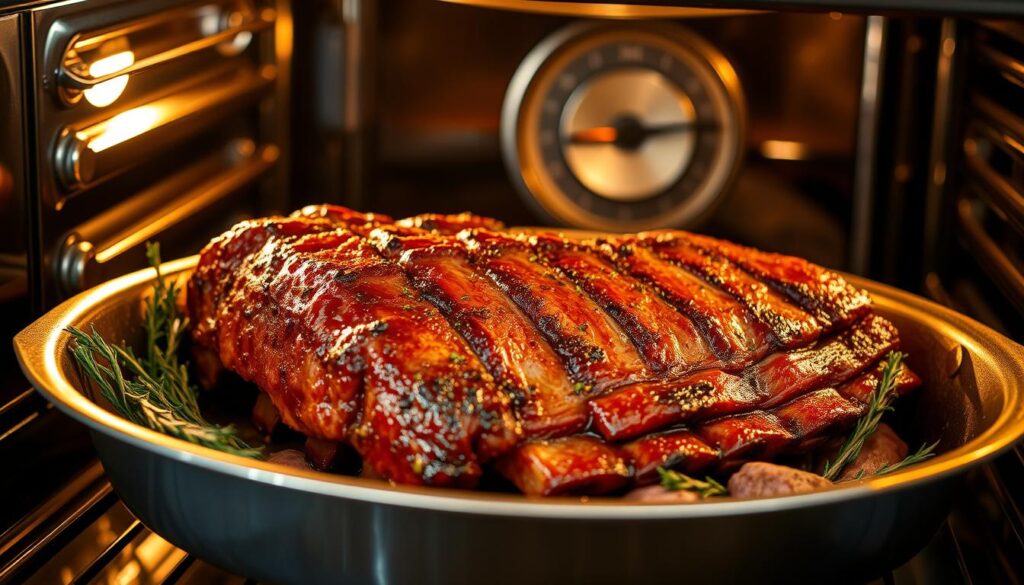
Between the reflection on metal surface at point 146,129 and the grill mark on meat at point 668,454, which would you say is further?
the reflection on metal surface at point 146,129

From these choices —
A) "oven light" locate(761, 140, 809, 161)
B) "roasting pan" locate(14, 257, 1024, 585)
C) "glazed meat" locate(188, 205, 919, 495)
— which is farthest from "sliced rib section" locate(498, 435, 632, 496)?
"oven light" locate(761, 140, 809, 161)

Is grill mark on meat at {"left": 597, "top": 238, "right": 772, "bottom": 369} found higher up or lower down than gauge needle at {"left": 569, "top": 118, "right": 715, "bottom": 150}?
lower down

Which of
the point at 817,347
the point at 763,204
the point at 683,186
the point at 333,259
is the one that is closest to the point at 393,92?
the point at 683,186

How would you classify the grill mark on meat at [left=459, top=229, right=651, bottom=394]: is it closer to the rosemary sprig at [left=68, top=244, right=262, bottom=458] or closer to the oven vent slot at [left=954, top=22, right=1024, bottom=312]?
the rosemary sprig at [left=68, top=244, right=262, bottom=458]

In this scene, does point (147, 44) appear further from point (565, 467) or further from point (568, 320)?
point (565, 467)

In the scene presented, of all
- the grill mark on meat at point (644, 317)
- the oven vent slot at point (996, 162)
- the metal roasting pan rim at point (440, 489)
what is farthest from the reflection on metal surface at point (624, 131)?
the metal roasting pan rim at point (440, 489)

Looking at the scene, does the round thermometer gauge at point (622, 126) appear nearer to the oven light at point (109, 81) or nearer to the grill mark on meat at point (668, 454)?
the oven light at point (109, 81)

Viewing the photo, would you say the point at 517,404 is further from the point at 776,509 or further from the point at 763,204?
the point at 763,204
